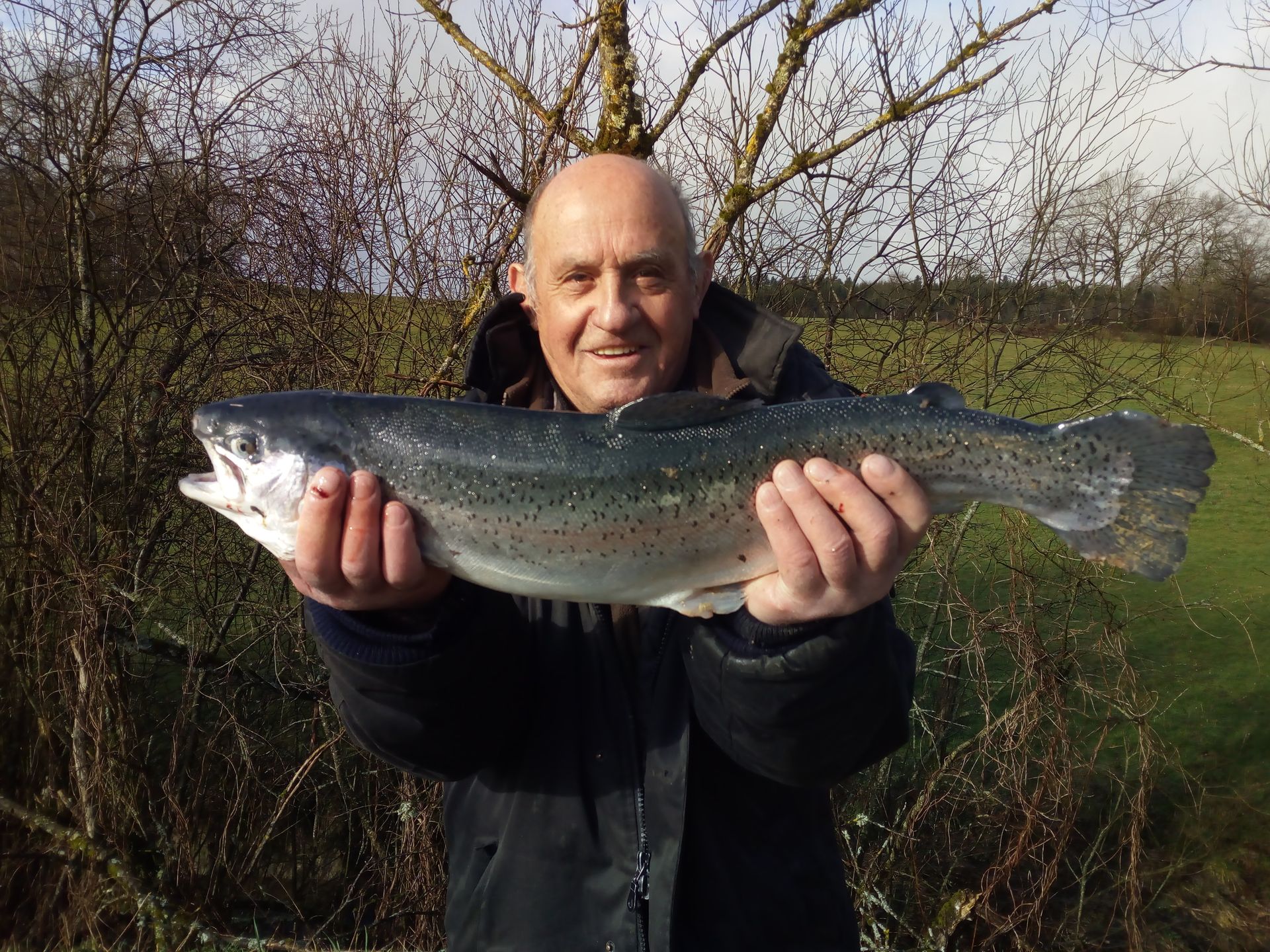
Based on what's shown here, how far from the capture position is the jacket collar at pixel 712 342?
8.91ft

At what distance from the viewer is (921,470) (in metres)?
2.34

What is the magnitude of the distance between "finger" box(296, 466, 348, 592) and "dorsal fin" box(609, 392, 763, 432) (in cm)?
85

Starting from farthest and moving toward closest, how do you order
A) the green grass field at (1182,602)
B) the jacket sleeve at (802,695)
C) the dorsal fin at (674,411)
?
the green grass field at (1182,602), the dorsal fin at (674,411), the jacket sleeve at (802,695)

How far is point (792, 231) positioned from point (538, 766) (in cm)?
549

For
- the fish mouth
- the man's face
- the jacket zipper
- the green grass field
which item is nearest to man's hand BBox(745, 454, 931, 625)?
the jacket zipper

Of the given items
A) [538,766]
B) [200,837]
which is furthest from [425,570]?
[200,837]

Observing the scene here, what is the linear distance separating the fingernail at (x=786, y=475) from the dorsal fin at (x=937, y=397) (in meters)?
0.48

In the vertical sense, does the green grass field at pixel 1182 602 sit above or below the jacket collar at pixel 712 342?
below

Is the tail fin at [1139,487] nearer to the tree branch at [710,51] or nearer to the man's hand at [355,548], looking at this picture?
the man's hand at [355,548]

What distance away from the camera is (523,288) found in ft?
10.3

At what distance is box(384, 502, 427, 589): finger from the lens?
2.14 m

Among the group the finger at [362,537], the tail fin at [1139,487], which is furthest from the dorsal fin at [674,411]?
the tail fin at [1139,487]

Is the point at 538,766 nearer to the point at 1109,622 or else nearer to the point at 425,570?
the point at 425,570

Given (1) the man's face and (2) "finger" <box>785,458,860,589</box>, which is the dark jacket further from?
(1) the man's face
